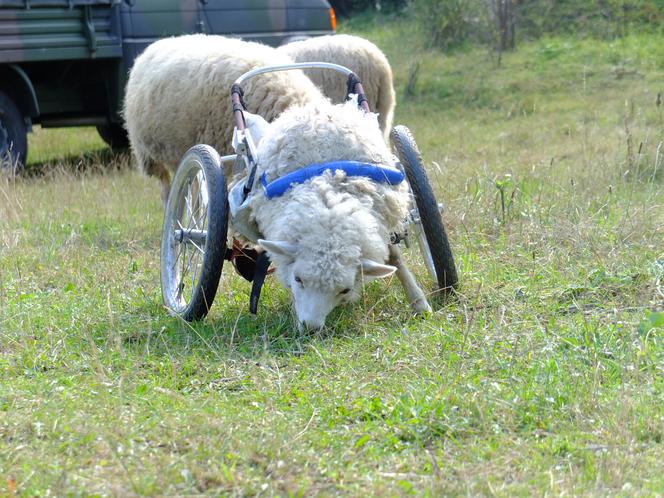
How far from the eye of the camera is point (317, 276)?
4.12 metres

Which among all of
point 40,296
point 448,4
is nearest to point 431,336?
point 40,296

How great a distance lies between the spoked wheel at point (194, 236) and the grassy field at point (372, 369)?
0.44ft

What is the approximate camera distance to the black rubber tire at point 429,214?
14.6ft

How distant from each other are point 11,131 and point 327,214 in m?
6.12

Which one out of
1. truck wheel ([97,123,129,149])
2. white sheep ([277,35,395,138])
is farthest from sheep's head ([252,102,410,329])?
truck wheel ([97,123,129,149])

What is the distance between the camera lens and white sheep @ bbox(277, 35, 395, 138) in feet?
25.2

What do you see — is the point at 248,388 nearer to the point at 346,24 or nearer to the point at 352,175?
the point at 352,175

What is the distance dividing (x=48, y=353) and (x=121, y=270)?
5.15 feet

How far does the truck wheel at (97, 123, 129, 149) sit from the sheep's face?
7.59 m

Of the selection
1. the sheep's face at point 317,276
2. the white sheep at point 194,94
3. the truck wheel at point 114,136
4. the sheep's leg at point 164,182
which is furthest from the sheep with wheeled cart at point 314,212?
the truck wheel at point 114,136

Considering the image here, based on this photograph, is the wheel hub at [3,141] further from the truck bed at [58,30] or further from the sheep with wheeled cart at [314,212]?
the sheep with wheeled cart at [314,212]

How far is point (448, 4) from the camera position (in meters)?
15.0

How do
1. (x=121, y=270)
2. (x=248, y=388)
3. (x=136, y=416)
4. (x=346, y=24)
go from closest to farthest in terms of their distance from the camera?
(x=136, y=416) → (x=248, y=388) → (x=121, y=270) → (x=346, y=24)

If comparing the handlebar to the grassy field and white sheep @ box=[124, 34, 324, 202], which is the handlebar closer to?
white sheep @ box=[124, 34, 324, 202]
